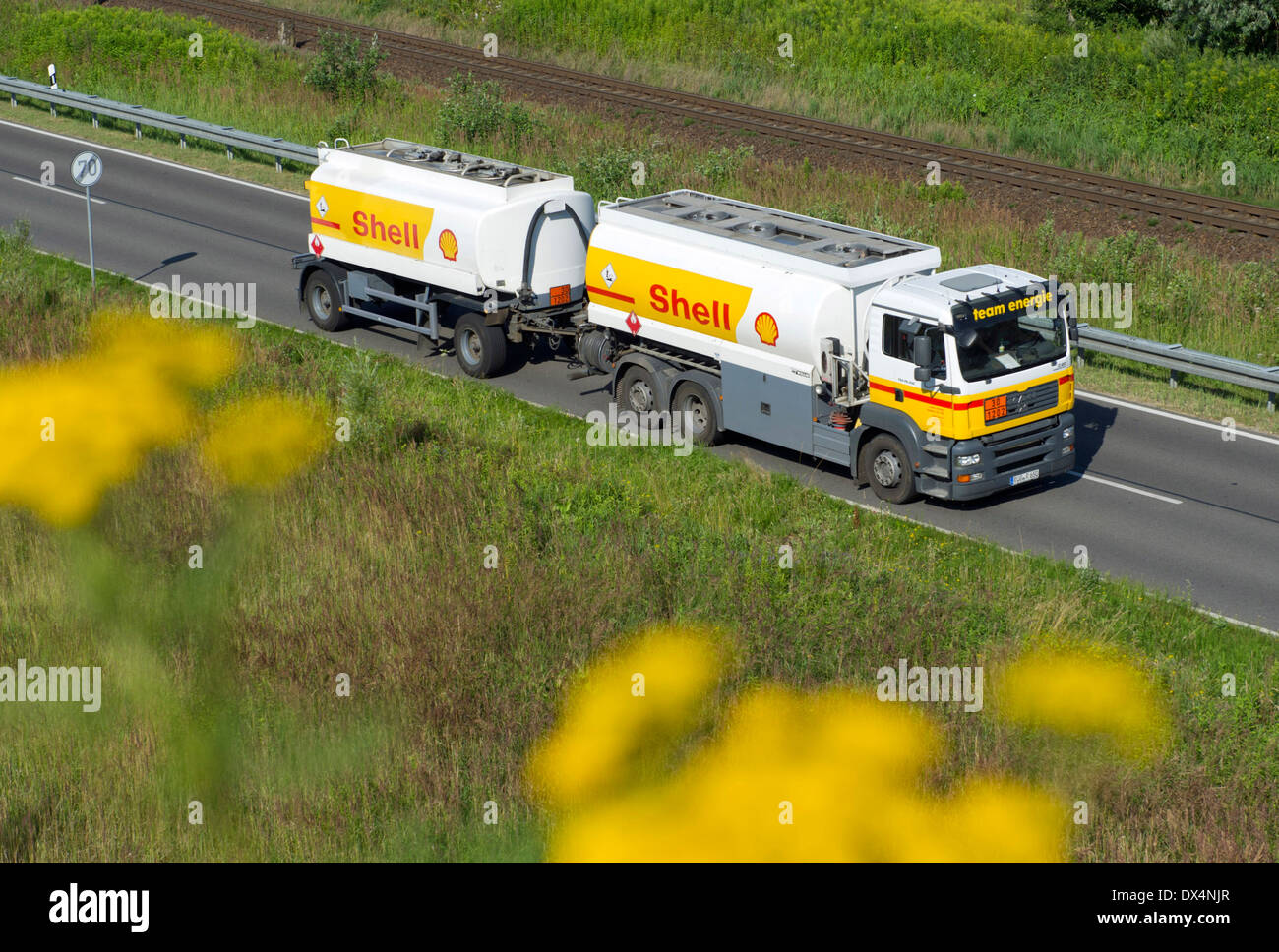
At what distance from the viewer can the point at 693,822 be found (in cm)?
1151

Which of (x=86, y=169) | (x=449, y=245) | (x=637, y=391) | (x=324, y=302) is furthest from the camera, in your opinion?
(x=86, y=169)

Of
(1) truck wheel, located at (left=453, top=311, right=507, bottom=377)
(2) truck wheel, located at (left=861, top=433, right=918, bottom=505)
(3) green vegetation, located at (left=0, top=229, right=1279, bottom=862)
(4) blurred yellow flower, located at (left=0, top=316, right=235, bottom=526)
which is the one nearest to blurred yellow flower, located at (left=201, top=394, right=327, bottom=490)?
(3) green vegetation, located at (left=0, top=229, right=1279, bottom=862)

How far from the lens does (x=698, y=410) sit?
20141mm

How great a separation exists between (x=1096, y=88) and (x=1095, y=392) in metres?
16.4

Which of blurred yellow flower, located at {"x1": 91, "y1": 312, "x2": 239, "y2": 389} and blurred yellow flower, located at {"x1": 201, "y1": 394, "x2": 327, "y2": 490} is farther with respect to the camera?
blurred yellow flower, located at {"x1": 91, "y1": 312, "x2": 239, "y2": 389}

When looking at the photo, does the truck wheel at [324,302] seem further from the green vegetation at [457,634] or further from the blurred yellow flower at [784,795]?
the blurred yellow flower at [784,795]

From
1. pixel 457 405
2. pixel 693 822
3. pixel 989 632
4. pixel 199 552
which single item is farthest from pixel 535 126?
pixel 693 822

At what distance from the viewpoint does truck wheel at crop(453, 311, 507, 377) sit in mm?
22172

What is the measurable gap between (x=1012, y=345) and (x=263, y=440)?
8.90 m

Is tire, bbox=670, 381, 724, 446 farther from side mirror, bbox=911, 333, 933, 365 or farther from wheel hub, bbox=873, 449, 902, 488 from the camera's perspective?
side mirror, bbox=911, 333, 933, 365

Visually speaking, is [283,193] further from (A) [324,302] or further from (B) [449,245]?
(B) [449,245]

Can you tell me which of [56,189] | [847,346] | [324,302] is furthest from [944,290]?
[56,189]

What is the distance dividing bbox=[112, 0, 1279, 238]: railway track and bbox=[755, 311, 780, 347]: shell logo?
12.8 metres

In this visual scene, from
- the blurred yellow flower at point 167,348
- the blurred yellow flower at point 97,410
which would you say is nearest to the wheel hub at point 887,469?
→ the blurred yellow flower at point 97,410
